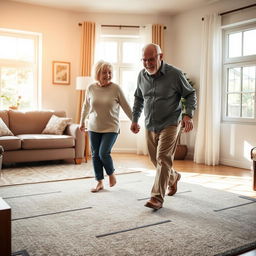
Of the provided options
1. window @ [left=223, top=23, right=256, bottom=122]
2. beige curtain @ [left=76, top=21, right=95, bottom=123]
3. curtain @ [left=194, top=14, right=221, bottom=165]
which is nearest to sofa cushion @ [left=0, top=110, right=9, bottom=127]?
beige curtain @ [left=76, top=21, right=95, bottom=123]

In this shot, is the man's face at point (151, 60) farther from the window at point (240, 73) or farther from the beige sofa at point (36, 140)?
the window at point (240, 73)

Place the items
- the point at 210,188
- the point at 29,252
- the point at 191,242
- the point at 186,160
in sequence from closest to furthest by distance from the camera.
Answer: the point at 29,252 < the point at 191,242 < the point at 210,188 < the point at 186,160

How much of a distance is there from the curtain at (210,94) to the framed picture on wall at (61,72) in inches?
97.9

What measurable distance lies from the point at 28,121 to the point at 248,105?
11.4 ft

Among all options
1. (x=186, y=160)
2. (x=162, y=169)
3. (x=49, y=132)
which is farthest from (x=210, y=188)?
(x=49, y=132)

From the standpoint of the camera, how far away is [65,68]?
639 cm

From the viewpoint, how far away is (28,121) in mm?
5484

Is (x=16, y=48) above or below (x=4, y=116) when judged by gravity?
above

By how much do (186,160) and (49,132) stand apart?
7.83ft

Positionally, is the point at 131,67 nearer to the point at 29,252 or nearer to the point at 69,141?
the point at 69,141

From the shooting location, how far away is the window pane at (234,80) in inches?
212

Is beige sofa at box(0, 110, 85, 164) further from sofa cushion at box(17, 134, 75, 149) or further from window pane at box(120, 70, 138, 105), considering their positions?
window pane at box(120, 70, 138, 105)

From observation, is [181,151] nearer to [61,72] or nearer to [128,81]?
[128,81]

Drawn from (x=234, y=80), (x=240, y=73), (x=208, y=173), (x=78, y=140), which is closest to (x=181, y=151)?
(x=208, y=173)
